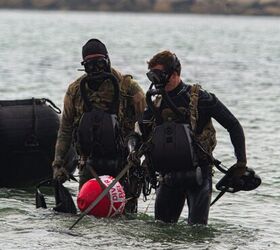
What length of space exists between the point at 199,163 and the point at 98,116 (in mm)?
1360

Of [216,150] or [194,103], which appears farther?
[216,150]

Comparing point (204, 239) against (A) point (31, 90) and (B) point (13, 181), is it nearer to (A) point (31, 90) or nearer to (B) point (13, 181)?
(B) point (13, 181)

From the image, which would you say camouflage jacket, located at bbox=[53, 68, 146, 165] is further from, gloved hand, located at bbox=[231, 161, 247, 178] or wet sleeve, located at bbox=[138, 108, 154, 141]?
gloved hand, located at bbox=[231, 161, 247, 178]

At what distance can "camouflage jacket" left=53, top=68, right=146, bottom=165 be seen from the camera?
38.1 ft

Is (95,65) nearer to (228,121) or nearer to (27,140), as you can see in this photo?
(228,121)

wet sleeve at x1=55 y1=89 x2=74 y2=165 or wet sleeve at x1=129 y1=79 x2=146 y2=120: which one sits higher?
wet sleeve at x1=129 y1=79 x2=146 y2=120

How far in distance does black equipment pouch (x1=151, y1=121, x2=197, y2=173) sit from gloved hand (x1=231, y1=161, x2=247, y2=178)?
17.1 inches

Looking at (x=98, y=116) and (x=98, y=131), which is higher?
(x=98, y=116)

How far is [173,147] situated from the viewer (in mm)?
10523

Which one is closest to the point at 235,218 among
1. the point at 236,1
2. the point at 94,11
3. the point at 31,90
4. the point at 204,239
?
the point at 204,239

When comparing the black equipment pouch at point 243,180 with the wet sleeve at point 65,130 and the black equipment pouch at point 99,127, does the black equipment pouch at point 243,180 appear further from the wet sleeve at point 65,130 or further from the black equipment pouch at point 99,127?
the wet sleeve at point 65,130

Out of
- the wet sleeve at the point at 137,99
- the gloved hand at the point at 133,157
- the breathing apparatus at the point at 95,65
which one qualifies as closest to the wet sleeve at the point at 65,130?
the breathing apparatus at the point at 95,65

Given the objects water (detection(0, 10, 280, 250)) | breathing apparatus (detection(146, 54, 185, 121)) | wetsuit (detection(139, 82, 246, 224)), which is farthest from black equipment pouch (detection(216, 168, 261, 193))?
breathing apparatus (detection(146, 54, 185, 121))

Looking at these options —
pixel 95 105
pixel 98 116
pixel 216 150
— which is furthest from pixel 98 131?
pixel 216 150
